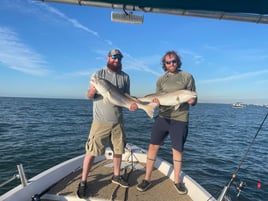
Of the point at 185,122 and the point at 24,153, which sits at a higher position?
the point at 185,122


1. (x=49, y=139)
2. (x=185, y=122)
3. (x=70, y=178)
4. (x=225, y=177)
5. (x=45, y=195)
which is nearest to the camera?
(x=45, y=195)

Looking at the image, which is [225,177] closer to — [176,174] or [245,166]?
[245,166]

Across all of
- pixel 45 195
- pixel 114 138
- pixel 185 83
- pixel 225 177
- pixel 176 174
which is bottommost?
pixel 225 177

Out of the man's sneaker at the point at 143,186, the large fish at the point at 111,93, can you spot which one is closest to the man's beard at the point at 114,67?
the large fish at the point at 111,93

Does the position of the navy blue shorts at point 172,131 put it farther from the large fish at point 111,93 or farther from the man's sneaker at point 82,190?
the man's sneaker at point 82,190

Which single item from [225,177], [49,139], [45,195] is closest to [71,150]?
[49,139]

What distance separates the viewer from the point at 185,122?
4.20 metres

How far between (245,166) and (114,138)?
9.08 meters

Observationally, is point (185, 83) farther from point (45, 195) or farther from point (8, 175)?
point (8, 175)

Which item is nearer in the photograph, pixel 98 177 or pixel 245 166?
pixel 98 177

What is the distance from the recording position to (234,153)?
1322 cm

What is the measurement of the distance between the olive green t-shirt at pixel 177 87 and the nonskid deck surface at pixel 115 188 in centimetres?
142

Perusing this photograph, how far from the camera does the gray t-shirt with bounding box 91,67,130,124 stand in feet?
13.3

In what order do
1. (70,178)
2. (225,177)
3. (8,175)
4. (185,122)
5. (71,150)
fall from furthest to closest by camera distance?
1. (71,150)
2. (225,177)
3. (8,175)
4. (70,178)
5. (185,122)
